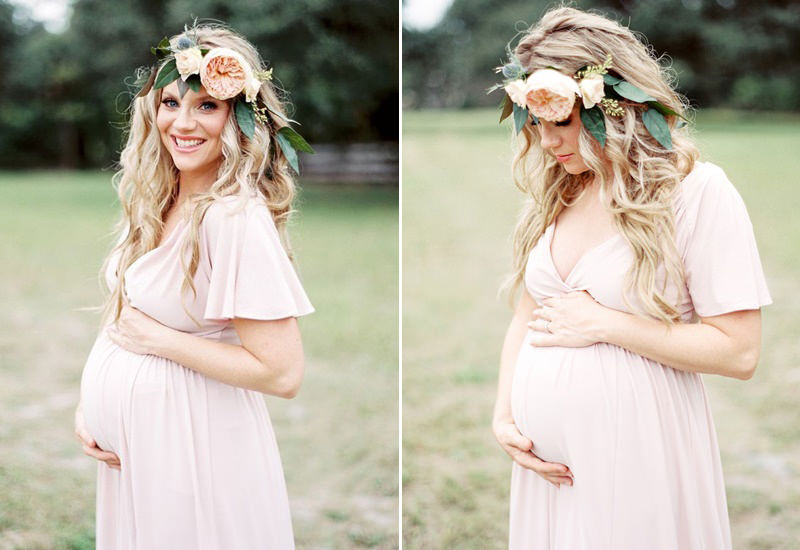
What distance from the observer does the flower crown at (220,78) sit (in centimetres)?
212

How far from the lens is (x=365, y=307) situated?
27.5 feet

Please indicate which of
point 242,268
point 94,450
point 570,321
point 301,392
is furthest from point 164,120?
point 301,392

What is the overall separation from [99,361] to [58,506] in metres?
2.28

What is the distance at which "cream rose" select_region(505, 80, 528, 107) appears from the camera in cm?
Answer: 213

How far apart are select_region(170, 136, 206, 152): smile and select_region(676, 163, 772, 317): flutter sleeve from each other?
117 centimetres

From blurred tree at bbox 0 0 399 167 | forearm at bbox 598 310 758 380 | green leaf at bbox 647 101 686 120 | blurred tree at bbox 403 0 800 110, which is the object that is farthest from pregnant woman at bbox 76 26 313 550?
blurred tree at bbox 403 0 800 110

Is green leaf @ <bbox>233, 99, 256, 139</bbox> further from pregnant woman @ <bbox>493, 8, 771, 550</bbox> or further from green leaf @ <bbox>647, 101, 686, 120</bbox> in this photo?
green leaf @ <bbox>647, 101, 686, 120</bbox>

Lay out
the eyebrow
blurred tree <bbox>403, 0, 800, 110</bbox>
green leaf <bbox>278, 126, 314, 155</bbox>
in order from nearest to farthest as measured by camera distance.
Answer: the eyebrow < green leaf <bbox>278, 126, 314, 155</bbox> < blurred tree <bbox>403, 0, 800, 110</bbox>

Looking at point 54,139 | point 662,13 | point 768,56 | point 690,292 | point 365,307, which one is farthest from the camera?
point 54,139

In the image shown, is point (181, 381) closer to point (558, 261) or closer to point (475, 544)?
point (558, 261)

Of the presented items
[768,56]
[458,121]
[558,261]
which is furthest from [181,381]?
[768,56]

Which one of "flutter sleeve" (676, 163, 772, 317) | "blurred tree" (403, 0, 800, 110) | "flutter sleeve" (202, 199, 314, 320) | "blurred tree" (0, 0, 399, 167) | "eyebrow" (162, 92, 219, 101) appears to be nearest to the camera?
"flutter sleeve" (676, 163, 772, 317)

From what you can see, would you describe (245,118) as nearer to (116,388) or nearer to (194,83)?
(194,83)

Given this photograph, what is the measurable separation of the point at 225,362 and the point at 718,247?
3.87 ft
